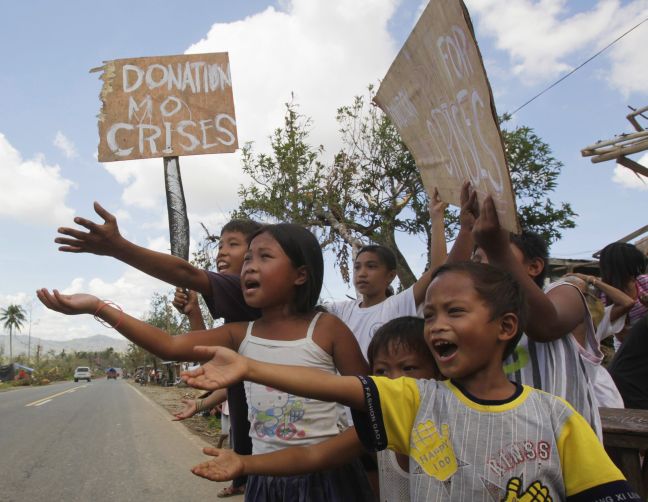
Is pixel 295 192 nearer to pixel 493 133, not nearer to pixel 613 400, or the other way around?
pixel 613 400

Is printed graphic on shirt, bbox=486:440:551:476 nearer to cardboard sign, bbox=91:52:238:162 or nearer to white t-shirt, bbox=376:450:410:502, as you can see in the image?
white t-shirt, bbox=376:450:410:502

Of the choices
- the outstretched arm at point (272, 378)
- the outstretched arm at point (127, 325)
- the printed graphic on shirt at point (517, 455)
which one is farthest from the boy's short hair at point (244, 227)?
the printed graphic on shirt at point (517, 455)

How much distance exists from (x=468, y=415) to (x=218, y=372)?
2.01ft

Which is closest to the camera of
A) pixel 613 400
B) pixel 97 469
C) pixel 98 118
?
pixel 613 400

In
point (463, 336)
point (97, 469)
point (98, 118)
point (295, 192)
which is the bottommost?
point (97, 469)

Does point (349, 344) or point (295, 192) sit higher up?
point (295, 192)

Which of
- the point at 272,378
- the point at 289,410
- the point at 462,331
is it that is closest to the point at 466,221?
the point at 462,331

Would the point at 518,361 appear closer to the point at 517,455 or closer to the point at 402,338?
the point at 402,338

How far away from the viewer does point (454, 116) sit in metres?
1.68

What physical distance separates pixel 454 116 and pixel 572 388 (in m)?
0.92

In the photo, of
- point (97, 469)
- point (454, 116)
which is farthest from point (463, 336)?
point (97, 469)

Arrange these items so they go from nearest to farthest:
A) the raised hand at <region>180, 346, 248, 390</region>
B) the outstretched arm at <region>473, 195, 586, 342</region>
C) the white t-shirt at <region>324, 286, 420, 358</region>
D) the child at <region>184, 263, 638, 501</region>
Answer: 1. the raised hand at <region>180, 346, 248, 390</region>
2. the child at <region>184, 263, 638, 501</region>
3. the outstretched arm at <region>473, 195, 586, 342</region>
4. the white t-shirt at <region>324, 286, 420, 358</region>

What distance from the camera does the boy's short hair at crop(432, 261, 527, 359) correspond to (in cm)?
143

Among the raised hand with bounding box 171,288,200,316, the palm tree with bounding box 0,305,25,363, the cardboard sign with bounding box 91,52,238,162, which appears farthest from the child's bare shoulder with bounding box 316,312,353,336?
the palm tree with bounding box 0,305,25,363
